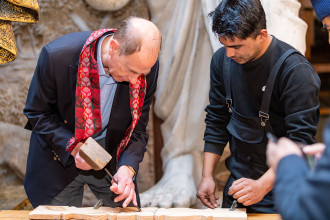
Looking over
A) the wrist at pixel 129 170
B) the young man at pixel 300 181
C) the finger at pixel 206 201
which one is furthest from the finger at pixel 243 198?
the young man at pixel 300 181

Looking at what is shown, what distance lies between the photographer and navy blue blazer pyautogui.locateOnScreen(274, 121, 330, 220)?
101 centimetres

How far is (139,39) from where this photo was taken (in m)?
1.90

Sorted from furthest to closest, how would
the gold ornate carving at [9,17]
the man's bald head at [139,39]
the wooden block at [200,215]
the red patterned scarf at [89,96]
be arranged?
the gold ornate carving at [9,17]
the red patterned scarf at [89,96]
the man's bald head at [139,39]
the wooden block at [200,215]

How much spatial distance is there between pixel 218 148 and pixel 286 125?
0.40m

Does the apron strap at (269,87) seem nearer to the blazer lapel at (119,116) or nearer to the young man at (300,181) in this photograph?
the blazer lapel at (119,116)

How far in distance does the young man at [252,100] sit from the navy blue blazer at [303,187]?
2.53 ft

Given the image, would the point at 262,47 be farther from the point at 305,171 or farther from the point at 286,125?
the point at 305,171

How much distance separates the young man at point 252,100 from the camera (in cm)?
191

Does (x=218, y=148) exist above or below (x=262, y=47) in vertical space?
below

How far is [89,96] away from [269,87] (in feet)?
2.43

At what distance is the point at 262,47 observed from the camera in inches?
78.8

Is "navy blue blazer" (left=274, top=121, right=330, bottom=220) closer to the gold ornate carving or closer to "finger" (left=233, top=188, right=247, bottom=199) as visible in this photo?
"finger" (left=233, top=188, right=247, bottom=199)

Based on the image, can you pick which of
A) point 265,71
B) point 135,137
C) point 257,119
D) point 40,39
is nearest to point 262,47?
point 265,71

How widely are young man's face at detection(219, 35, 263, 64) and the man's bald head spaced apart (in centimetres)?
27
